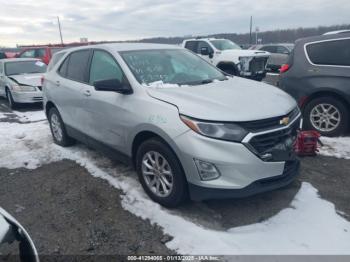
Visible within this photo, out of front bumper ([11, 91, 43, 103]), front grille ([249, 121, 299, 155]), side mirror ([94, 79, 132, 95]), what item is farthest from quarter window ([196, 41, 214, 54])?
front grille ([249, 121, 299, 155])

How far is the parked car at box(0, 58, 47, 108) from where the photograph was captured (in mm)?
9438

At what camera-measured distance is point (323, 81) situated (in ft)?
18.7

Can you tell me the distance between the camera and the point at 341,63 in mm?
5617

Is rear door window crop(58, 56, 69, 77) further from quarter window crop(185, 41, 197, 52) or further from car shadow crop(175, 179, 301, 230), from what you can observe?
quarter window crop(185, 41, 197, 52)

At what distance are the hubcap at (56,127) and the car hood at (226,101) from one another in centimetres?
274

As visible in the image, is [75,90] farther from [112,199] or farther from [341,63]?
[341,63]

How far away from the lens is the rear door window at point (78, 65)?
476cm

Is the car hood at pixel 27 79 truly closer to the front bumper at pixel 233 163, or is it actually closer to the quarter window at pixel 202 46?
the quarter window at pixel 202 46

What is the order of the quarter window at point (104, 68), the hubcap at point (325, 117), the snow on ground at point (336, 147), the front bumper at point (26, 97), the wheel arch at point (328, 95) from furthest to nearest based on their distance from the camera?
the front bumper at point (26, 97)
the hubcap at point (325, 117)
the wheel arch at point (328, 95)
the snow on ground at point (336, 147)
the quarter window at point (104, 68)

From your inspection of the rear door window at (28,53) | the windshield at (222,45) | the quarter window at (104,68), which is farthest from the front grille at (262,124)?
the rear door window at (28,53)

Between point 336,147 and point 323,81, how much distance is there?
1235 millimetres

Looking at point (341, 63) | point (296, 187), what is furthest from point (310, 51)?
point (296, 187)

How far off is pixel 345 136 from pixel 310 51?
1698 millimetres

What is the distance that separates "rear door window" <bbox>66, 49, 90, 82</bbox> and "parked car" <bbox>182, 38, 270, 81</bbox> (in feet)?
22.7
